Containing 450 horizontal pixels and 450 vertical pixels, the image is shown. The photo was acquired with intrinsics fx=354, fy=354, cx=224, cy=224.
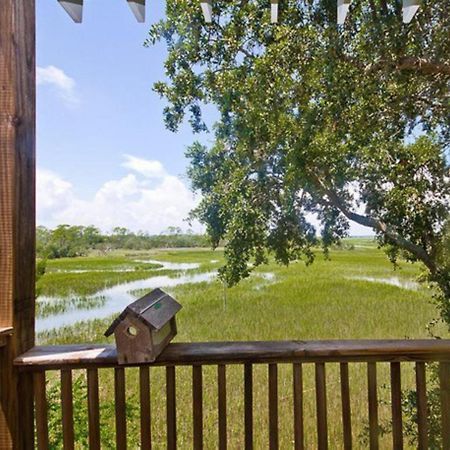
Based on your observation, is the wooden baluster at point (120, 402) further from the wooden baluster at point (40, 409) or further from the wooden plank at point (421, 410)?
the wooden plank at point (421, 410)

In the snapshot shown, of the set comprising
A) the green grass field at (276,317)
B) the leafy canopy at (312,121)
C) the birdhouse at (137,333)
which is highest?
the leafy canopy at (312,121)

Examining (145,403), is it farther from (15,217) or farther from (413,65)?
(413,65)

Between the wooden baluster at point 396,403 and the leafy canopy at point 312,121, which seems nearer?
the wooden baluster at point 396,403

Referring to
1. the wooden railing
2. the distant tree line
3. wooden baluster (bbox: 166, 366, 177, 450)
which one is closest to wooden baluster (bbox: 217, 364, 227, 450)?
the wooden railing

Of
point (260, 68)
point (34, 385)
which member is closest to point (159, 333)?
point (34, 385)

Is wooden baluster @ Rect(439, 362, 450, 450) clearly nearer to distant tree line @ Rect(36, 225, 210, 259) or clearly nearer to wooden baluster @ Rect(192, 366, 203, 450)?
wooden baluster @ Rect(192, 366, 203, 450)

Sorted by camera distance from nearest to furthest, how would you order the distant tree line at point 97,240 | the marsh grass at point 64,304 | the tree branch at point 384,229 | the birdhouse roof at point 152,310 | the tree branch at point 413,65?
the birdhouse roof at point 152,310
the distant tree line at point 97,240
the marsh grass at point 64,304
the tree branch at point 413,65
the tree branch at point 384,229

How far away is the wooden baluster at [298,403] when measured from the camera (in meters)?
1.20

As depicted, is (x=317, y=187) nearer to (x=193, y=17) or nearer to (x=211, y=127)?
(x=211, y=127)

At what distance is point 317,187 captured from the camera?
2.69m

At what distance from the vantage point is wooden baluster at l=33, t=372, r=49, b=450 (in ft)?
3.89

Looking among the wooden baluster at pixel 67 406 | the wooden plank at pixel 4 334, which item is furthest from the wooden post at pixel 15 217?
the wooden baluster at pixel 67 406

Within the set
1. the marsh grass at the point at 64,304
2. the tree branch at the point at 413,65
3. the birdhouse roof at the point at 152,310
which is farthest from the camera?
the tree branch at the point at 413,65

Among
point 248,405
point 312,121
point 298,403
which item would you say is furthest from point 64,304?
point 312,121
